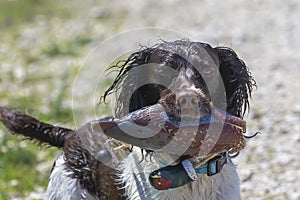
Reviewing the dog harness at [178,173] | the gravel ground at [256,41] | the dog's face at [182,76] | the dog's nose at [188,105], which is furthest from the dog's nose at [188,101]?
the gravel ground at [256,41]

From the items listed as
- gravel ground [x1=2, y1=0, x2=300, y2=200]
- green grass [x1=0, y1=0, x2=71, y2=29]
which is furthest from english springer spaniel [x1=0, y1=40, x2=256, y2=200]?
green grass [x1=0, y1=0, x2=71, y2=29]

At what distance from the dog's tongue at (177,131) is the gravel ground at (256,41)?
203 cm

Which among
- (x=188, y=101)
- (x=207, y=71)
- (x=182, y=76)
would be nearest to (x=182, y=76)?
(x=182, y=76)

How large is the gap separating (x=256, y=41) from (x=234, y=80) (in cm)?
648

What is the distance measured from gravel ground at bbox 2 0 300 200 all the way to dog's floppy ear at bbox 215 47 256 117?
1660 mm

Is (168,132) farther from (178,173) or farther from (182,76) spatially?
(182,76)

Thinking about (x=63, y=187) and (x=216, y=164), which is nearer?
(x=216, y=164)

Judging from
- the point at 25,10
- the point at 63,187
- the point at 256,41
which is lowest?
the point at 63,187

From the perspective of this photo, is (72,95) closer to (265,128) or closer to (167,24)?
(265,128)

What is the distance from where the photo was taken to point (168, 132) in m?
3.97

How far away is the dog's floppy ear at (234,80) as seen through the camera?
445 centimetres

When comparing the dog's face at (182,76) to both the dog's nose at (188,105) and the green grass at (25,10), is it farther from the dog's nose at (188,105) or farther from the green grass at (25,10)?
the green grass at (25,10)

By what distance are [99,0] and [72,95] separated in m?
6.03

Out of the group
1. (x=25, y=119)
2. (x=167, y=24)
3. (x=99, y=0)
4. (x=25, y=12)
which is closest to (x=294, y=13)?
(x=167, y=24)
